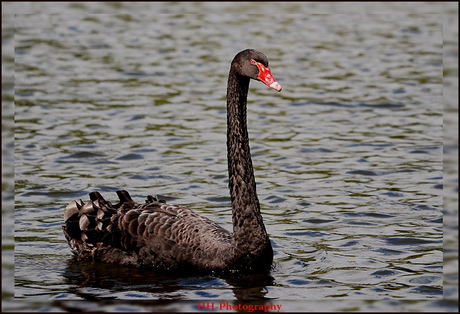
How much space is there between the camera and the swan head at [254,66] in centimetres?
638

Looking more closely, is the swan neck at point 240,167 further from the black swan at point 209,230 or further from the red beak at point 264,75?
the red beak at point 264,75

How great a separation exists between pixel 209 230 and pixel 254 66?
139 cm

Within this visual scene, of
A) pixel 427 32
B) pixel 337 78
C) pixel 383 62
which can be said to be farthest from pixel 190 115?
pixel 427 32

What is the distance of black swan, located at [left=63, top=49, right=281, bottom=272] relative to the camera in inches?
256

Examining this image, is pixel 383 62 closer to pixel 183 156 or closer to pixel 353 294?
pixel 183 156

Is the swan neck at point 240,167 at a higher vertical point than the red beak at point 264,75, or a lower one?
lower

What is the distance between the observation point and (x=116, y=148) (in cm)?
1016

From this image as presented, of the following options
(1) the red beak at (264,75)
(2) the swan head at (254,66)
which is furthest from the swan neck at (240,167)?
(1) the red beak at (264,75)

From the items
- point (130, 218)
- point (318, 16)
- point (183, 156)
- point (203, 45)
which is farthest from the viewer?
point (318, 16)

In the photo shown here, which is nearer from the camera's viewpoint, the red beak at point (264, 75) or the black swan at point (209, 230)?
the red beak at point (264, 75)

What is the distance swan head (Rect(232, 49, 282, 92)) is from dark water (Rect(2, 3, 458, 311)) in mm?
1505

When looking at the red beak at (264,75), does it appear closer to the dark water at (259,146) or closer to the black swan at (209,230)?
the black swan at (209,230)

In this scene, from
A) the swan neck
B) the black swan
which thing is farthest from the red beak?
the swan neck

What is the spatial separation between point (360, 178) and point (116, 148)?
307 cm
